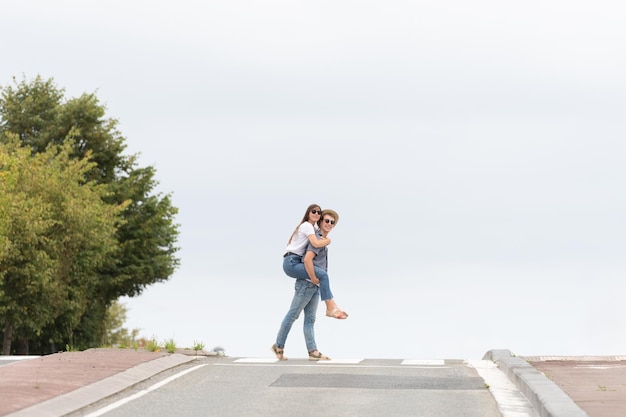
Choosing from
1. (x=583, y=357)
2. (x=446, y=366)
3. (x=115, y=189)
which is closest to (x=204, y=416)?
(x=446, y=366)

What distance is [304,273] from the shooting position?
1709 cm

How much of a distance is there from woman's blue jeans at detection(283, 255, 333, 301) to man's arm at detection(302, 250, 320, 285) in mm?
77

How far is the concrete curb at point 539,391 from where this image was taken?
10.0m

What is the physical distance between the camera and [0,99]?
59719 millimetres

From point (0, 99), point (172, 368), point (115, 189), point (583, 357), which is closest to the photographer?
point (172, 368)

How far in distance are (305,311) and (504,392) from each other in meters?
5.49

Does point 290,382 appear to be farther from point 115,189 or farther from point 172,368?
point 115,189

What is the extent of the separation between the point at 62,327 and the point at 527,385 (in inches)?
1650

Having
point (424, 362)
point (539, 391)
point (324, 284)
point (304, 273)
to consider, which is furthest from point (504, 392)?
point (304, 273)

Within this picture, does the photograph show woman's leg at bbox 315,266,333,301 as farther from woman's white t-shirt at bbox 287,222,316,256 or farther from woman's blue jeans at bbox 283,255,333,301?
woman's white t-shirt at bbox 287,222,316,256

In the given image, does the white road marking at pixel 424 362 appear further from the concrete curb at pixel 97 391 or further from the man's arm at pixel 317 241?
the concrete curb at pixel 97 391

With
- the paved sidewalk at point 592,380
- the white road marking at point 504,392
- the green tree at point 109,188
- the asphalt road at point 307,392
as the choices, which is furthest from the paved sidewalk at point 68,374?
the green tree at point 109,188

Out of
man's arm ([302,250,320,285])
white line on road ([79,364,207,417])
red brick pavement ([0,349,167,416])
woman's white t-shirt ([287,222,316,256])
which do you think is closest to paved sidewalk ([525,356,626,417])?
man's arm ([302,250,320,285])

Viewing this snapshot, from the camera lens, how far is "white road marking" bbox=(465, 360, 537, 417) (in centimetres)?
1110
